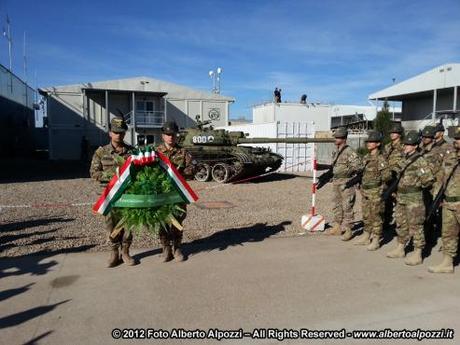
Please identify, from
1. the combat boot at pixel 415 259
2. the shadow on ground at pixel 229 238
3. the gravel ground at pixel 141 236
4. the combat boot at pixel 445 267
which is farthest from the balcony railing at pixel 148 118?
the combat boot at pixel 445 267

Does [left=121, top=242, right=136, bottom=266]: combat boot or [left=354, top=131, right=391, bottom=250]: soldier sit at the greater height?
[left=354, top=131, right=391, bottom=250]: soldier

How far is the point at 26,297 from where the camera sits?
451 cm

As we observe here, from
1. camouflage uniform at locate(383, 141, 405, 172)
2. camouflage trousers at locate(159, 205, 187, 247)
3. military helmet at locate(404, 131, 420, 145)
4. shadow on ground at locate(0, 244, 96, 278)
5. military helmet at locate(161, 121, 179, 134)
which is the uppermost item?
military helmet at locate(161, 121, 179, 134)

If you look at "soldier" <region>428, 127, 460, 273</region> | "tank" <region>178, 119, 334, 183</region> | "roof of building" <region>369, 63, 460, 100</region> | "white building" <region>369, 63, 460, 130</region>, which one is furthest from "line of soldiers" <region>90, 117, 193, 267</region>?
"roof of building" <region>369, 63, 460, 100</region>

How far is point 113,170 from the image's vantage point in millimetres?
5594

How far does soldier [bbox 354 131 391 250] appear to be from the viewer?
6.65m

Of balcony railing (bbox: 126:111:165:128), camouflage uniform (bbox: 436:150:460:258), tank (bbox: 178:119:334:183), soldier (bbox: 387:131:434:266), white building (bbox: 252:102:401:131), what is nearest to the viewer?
camouflage uniform (bbox: 436:150:460:258)

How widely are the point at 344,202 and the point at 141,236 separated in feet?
11.2

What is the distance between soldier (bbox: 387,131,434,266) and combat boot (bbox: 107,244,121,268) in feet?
12.1

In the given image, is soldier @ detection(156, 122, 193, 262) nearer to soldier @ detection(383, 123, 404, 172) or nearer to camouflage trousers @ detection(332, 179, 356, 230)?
camouflage trousers @ detection(332, 179, 356, 230)

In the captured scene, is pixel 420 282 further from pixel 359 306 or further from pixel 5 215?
pixel 5 215

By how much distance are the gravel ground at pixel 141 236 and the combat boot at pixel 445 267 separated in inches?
100

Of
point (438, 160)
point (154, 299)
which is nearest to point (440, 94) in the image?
point (438, 160)

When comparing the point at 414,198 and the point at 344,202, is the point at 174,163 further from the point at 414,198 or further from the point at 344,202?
the point at 414,198
